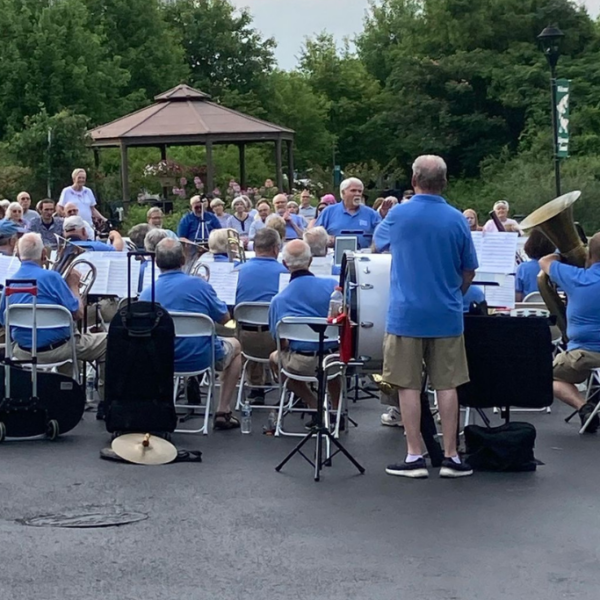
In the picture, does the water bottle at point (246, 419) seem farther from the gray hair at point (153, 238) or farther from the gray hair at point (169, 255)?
the gray hair at point (153, 238)

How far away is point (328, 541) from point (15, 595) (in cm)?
173

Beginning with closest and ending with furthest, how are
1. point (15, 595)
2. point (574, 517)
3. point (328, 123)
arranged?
point (15, 595) < point (574, 517) < point (328, 123)

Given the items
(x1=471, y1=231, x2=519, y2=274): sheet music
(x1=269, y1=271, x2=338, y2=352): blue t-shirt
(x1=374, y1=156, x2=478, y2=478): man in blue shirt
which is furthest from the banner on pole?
(x1=374, y1=156, x2=478, y2=478): man in blue shirt

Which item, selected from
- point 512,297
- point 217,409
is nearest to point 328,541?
point 217,409

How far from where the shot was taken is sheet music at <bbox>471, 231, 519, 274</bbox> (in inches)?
450

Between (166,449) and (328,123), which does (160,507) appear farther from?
(328,123)

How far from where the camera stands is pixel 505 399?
29.3 feet

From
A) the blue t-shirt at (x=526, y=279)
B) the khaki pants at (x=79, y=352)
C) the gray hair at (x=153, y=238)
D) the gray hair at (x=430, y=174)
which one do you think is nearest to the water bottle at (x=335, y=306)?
the gray hair at (x=430, y=174)

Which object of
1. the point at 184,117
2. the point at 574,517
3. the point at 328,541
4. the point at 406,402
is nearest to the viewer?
the point at 328,541

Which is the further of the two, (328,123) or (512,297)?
(328,123)

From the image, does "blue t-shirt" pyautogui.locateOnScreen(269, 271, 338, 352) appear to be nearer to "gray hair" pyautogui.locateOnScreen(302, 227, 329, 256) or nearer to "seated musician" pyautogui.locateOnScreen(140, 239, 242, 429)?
"seated musician" pyautogui.locateOnScreen(140, 239, 242, 429)

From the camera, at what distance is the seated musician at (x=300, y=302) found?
9.95 meters

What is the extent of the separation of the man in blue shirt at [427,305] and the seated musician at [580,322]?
179 centimetres

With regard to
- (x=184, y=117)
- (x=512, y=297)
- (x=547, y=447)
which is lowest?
(x=547, y=447)
